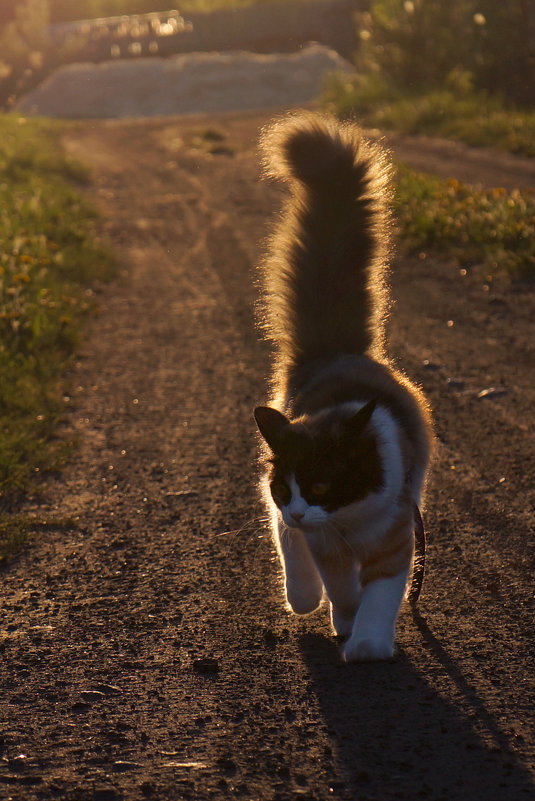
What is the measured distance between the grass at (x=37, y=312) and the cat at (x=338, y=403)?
1.82 m

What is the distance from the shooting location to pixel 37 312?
912 centimetres

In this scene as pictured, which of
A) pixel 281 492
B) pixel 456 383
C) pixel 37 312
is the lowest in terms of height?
pixel 37 312

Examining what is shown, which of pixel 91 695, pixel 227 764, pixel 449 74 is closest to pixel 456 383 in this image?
pixel 91 695

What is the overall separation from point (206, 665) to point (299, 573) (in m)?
0.54

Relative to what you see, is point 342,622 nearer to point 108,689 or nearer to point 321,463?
point 321,463

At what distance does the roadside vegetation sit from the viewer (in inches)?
844

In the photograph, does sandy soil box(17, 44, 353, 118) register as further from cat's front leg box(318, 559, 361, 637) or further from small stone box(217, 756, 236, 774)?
small stone box(217, 756, 236, 774)

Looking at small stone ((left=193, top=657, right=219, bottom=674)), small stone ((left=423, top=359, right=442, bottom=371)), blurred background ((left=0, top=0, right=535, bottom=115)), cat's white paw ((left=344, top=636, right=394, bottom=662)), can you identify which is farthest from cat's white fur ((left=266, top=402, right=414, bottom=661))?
blurred background ((left=0, top=0, right=535, bottom=115))

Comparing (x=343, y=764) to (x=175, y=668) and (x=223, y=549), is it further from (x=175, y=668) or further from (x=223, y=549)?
(x=223, y=549)

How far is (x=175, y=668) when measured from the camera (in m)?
3.70

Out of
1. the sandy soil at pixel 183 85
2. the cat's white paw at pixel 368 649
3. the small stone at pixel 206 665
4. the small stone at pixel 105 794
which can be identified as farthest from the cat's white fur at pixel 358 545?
the sandy soil at pixel 183 85

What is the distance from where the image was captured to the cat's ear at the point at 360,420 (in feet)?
11.2

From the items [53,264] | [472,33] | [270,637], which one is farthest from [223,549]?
[472,33]

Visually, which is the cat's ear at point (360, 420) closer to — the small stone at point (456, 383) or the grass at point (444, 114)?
the small stone at point (456, 383)
